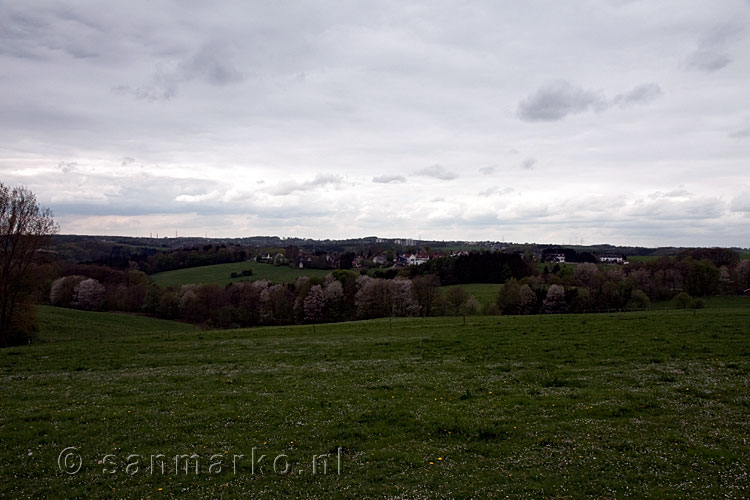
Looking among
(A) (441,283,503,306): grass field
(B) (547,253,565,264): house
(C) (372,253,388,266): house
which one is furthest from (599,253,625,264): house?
(C) (372,253,388,266): house

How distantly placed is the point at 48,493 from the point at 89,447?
2448 millimetres

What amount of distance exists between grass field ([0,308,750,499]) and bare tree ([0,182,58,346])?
19026mm

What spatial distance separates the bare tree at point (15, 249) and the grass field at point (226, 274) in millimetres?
76443

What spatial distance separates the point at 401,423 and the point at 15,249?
42570 mm

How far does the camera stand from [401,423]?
12.7 meters

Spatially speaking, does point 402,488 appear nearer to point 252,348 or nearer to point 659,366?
point 659,366

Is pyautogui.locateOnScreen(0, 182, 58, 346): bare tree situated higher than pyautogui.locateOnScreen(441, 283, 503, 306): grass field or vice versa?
pyautogui.locateOnScreen(0, 182, 58, 346): bare tree

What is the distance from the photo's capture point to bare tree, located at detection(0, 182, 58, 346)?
3897 cm

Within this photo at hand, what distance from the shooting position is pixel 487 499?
836cm

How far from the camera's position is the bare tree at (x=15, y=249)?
38969 mm

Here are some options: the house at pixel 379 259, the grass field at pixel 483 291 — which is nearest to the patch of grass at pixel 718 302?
the grass field at pixel 483 291
